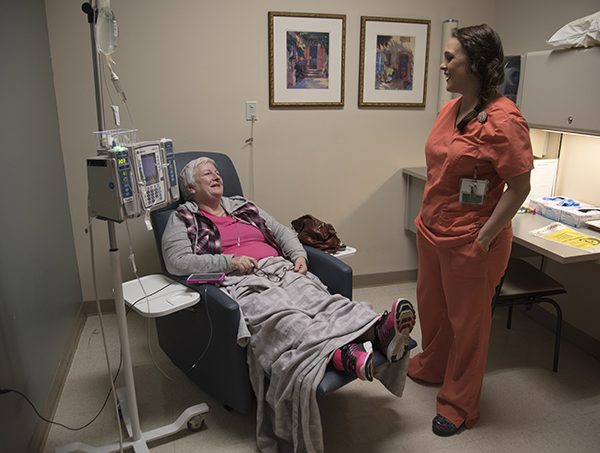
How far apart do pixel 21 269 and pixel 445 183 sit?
1.69 metres

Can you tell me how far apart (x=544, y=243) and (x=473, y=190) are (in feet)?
1.87

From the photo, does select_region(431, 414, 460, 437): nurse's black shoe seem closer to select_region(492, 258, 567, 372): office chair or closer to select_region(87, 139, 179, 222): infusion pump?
select_region(492, 258, 567, 372): office chair

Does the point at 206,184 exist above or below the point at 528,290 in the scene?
above

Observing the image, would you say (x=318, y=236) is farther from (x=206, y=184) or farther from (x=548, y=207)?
(x=548, y=207)

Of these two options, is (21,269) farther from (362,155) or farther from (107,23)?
(362,155)

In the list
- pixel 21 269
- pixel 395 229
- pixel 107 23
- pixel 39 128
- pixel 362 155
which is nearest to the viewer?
pixel 107 23

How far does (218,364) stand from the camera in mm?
1976

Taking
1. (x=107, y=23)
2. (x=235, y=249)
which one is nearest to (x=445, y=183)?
(x=235, y=249)

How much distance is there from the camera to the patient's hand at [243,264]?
2.10 metres

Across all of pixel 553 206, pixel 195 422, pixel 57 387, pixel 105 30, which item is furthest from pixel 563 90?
pixel 57 387

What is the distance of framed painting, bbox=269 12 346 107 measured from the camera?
110 inches

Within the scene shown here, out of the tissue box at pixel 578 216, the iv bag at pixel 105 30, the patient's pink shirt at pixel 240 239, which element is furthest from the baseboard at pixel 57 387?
the tissue box at pixel 578 216

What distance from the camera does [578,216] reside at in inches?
91.7

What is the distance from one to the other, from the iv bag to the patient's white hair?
856mm
